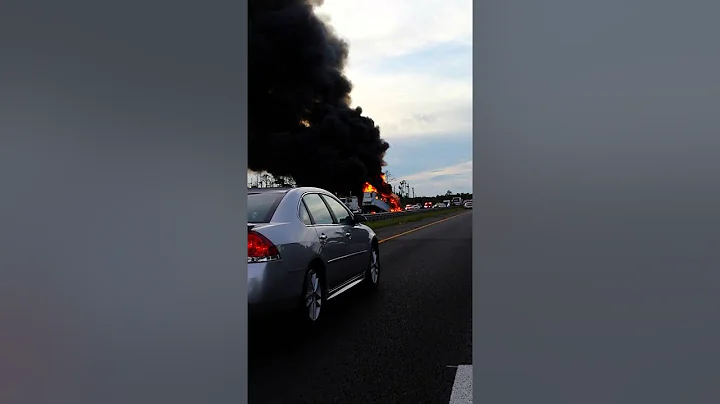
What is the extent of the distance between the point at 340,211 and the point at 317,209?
0.56 m

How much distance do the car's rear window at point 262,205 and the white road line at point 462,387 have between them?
1601 millimetres

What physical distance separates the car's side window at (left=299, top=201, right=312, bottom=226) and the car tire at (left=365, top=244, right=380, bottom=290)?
1.86 m

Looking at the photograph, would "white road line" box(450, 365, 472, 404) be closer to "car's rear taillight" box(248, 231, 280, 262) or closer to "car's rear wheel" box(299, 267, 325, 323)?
"car's rear wheel" box(299, 267, 325, 323)

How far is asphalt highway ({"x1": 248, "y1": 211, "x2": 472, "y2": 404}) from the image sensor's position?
3.07 metres
